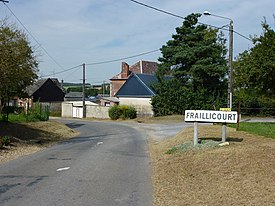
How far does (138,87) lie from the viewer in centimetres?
5594

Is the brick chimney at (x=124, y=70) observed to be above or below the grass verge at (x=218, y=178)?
above

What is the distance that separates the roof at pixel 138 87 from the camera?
5409 cm

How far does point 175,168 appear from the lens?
37.5 ft

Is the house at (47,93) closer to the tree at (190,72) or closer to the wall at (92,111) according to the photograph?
the wall at (92,111)

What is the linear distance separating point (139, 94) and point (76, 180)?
149 ft

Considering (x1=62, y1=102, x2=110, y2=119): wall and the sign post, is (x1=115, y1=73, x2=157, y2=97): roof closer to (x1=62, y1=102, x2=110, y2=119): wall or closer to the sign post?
(x1=62, y1=102, x2=110, y2=119): wall

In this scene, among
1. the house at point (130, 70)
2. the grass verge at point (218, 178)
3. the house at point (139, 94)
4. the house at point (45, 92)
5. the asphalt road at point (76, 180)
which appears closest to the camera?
the grass verge at point (218, 178)

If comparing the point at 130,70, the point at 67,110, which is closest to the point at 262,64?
the point at 67,110

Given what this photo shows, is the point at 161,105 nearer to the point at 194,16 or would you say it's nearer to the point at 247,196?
the point at 194,16

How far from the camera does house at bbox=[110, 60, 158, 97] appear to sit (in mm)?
76556

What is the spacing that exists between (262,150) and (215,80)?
120 ft

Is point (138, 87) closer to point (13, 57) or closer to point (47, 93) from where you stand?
point (47, 93)

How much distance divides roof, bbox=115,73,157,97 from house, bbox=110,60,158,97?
17023mm

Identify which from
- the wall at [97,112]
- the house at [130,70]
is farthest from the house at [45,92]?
the wall at [97,112]
